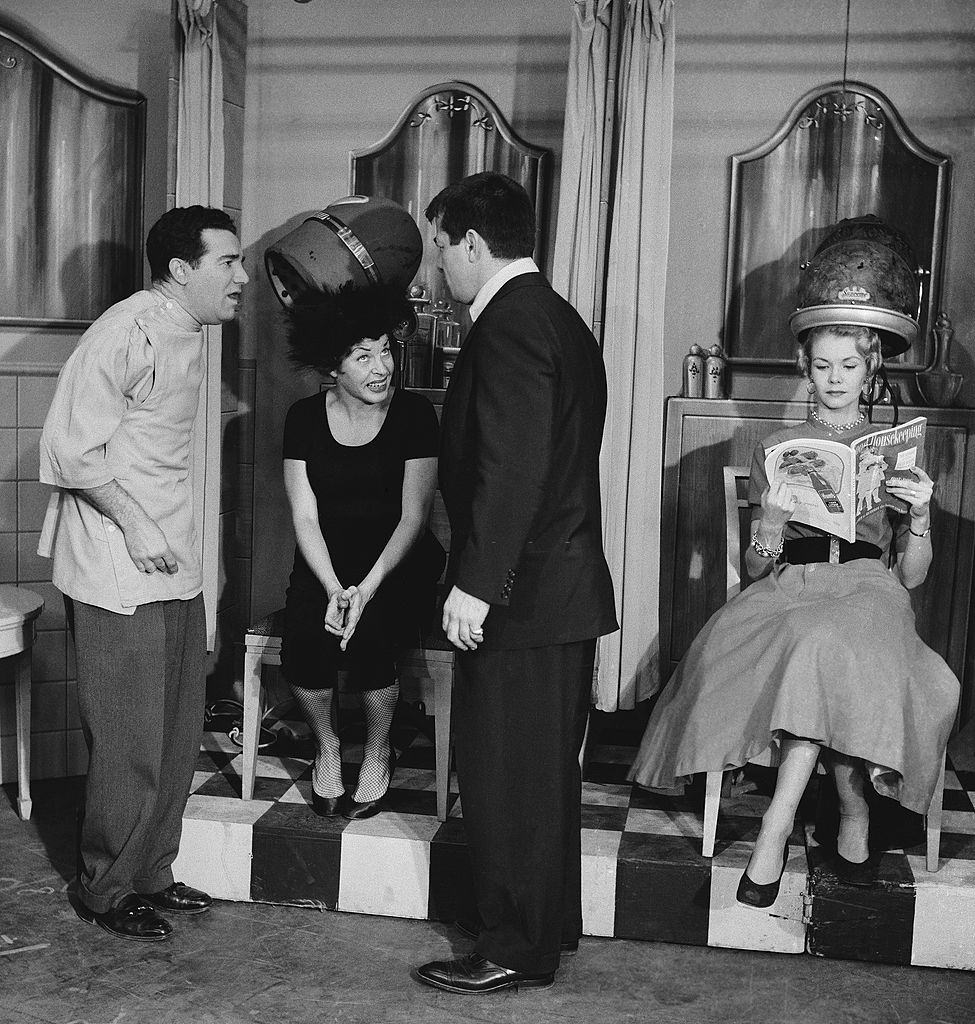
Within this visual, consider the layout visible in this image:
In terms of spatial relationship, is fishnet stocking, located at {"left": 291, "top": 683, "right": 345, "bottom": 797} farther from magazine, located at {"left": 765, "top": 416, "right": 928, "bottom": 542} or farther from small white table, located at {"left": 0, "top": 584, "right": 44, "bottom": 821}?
magazine, located at {"left": 765, "top": 416, "right": 928, "bottom": 542}

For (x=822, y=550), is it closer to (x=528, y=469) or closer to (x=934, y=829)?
(x=934, y=829)

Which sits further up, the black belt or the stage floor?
the black belt

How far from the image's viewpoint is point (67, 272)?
168 inches

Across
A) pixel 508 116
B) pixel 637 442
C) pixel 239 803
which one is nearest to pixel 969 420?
pixel 637 442

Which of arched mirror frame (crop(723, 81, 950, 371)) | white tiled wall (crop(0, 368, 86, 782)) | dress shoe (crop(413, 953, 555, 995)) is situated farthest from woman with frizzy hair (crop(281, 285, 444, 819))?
arched mirror frame (crop(723, 81, 950, 371))

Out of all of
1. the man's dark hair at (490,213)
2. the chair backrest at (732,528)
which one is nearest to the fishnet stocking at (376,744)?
the chair backrest at (732,528)

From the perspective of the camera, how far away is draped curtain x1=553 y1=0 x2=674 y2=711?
372cm

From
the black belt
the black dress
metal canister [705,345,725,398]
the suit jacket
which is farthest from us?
metal canister [705,345,725,398]

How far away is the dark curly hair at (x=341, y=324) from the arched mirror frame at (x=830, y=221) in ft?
4.46

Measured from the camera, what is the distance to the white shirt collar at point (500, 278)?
107 inches

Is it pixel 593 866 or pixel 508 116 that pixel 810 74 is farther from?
pixel 593 866

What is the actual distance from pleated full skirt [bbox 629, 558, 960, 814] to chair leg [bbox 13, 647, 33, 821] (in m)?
1.90

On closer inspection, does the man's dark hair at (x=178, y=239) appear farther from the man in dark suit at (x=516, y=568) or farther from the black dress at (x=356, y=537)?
the man in dark suit at (x=516, y=568)

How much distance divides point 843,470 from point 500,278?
3.23 ft
